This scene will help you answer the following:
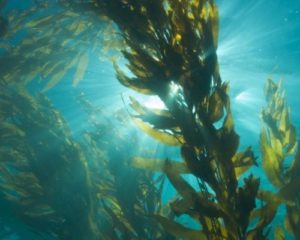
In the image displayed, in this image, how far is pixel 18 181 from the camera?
268 inches

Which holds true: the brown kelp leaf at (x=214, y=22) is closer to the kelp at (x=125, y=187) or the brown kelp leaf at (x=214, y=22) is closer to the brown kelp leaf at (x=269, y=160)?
the brown kelp leaf at (x=269, y=160)

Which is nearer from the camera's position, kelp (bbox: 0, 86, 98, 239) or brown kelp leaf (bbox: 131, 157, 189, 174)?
brown kelp leaf (bbox: 131, 157, 189, 174)

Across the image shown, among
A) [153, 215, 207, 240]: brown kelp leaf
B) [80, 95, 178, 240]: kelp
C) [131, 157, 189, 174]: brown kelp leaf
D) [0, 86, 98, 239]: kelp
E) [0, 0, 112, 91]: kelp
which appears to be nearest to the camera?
[153, 215, 207, 240]: brown kelp leaf

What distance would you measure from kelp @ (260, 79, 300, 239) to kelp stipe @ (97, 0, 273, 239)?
292 mm

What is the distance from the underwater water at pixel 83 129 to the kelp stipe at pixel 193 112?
38cm

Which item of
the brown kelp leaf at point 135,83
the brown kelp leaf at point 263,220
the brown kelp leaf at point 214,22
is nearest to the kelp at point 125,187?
the brown kelp leaf at point 135,83

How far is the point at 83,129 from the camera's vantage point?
7.57 m

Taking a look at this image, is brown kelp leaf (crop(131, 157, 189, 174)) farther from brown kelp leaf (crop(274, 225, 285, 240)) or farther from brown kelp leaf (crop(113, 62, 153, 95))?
brown kelp leaf (crop(274, 225, 285, 240))

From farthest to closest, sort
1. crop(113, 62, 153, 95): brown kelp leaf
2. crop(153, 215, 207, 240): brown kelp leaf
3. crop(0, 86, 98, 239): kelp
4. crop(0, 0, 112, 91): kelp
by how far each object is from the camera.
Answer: crop(0, 0, 112, 91): kelp
crop(0, 86, 98, 239): kelp
crop(113, 62, 153, 95): brown kelp leaf
crop(153, 215, 207, 240): brown kelp leaf

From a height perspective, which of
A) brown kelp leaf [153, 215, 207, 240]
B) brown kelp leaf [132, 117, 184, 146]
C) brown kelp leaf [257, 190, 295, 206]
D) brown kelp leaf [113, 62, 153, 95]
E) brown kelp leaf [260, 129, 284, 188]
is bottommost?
brown kelp leaf [153, 215, 207, 240]

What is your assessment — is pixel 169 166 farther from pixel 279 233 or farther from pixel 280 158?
pixel 280 158

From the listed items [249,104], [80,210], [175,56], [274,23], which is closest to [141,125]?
[175,56]

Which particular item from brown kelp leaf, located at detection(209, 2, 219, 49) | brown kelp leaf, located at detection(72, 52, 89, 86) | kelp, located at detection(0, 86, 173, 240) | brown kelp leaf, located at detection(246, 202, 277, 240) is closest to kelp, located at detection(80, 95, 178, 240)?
kelp, located at detection(0, 86, 173, 240)

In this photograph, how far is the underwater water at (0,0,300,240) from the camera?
5145mm
